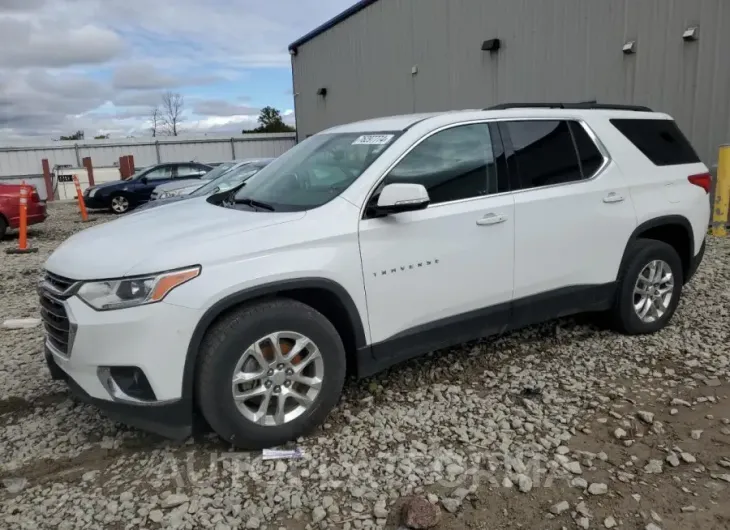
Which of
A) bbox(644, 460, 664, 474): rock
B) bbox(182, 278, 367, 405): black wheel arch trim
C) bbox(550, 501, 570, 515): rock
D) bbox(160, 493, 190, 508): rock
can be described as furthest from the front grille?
bbox(644, 460, 664, 474): rock

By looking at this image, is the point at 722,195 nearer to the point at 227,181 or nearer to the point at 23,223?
the point at 227,181

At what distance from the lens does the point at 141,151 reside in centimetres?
3309

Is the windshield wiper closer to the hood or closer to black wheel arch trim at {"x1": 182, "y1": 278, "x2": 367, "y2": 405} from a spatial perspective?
the hood

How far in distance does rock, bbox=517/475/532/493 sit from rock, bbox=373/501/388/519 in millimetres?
665

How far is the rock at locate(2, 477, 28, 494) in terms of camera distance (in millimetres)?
2938

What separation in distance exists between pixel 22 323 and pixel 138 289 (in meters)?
3.62

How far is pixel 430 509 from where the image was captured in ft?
8.66

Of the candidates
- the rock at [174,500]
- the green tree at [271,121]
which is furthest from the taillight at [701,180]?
the green tree at [271,121]

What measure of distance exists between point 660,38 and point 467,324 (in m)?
8.82

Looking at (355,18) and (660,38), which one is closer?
(660,38)

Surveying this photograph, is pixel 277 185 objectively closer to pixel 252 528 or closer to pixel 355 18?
pixel 252 528

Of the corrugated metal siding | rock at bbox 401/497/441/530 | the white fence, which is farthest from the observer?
the corrugated metal siding

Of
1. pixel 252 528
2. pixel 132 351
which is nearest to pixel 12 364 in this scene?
pixel 132 351

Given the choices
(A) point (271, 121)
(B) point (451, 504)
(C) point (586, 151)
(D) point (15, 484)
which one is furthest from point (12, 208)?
(A) point (271, 121)
